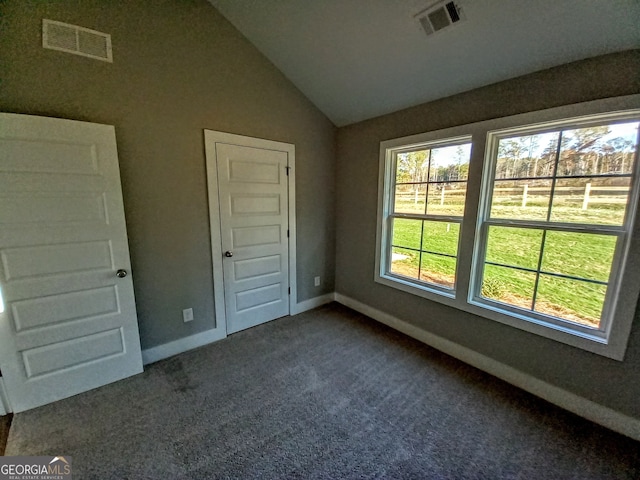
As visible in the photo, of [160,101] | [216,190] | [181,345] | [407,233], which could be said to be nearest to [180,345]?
[181,345]

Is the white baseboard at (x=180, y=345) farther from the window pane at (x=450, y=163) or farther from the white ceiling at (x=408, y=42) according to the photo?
the white ceiling at (x=408, y=42)

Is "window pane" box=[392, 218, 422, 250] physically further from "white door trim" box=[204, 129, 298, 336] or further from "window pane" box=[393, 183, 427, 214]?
"white door trim" box=[204, 129, 298, 336]

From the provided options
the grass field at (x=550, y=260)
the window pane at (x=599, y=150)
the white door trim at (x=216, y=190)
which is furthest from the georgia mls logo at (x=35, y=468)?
the window pane at (x=599, y=150)

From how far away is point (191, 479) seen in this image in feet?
4.24

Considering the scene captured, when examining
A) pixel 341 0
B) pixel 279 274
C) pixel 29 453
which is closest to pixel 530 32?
pixel 341 0

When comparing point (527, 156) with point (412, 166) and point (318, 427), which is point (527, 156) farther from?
point (318, 427)

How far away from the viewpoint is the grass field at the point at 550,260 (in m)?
1.66

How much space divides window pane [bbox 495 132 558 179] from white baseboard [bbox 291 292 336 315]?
2383 millimetres

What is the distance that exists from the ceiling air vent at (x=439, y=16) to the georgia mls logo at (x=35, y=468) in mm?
3452

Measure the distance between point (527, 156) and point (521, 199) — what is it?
1.06 ft

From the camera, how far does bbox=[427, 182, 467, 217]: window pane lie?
7.39 ft

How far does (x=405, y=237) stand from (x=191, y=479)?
252cm

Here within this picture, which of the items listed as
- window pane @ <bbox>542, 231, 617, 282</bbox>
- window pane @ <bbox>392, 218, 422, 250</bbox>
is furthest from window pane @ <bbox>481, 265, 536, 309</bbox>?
window pane @ <bbox>392, 218, 422, 250</bbox>

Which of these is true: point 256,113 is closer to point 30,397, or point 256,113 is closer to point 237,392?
point 237,392
